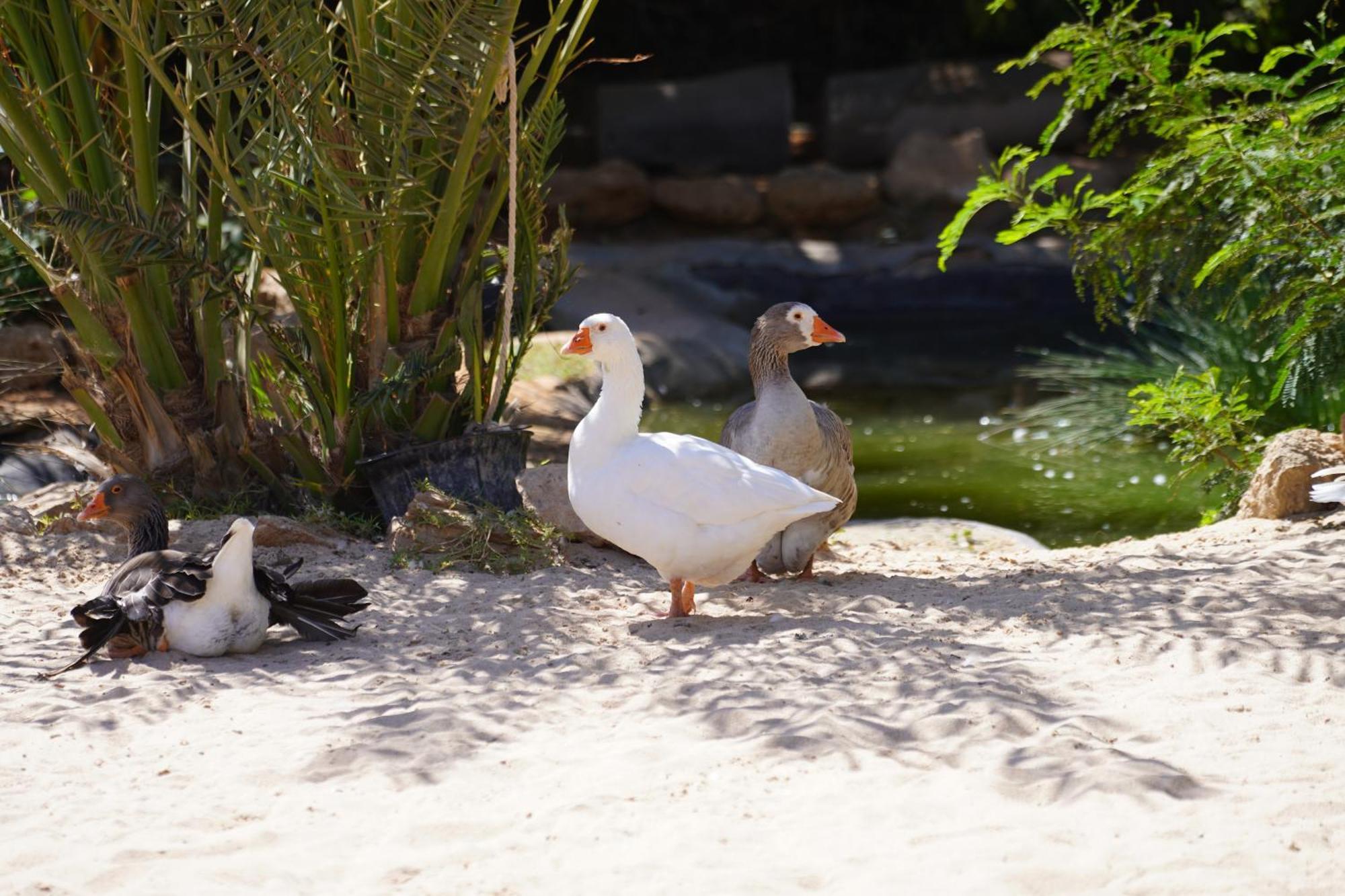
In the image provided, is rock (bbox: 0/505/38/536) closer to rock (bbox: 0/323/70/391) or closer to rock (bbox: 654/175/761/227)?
rock (bbox: 0/323/70/391)

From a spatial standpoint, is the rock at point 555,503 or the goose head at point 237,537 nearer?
the goose head at point 237,537

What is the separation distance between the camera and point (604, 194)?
16.5 m

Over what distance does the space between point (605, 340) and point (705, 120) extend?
1397 centimetres

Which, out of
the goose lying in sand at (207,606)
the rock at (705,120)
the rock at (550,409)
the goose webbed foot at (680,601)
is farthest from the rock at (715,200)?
the goose lying in sand at (207,606)

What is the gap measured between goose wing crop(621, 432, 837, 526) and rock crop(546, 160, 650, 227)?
12.0m

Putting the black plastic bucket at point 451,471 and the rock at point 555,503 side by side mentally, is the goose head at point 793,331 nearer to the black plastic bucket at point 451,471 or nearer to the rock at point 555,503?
the rock at point 555,503

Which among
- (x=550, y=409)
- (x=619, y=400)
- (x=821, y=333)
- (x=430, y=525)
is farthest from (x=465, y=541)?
(x=550, y=409)

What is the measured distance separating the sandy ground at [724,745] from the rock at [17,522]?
81 centimetres

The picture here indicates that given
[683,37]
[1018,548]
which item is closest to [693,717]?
[1018,548]

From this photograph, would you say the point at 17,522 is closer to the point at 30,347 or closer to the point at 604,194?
the point at 30,347

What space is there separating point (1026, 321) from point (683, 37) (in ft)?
27.6

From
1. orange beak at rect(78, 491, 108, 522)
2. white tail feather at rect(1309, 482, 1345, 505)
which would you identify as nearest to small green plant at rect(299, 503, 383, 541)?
orange beak at rect(78, 491, 108, 522)

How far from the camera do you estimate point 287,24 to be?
16.9 feet

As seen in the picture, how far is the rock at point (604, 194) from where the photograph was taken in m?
16.4
